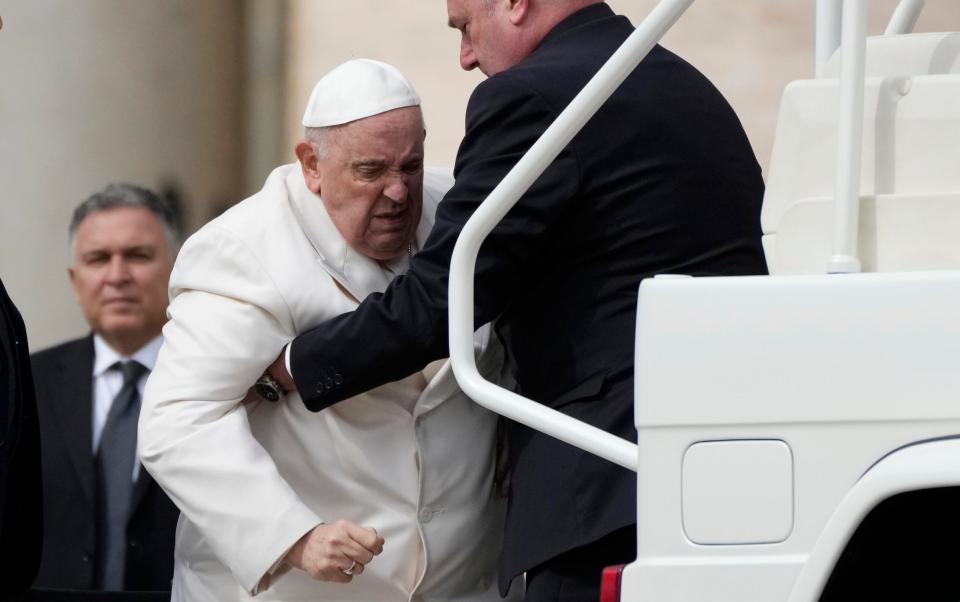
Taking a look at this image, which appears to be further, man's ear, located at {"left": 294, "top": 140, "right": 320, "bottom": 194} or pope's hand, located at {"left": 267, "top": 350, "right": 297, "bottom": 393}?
man's ear, located at {"left": 294, "top": 140, "right": 320, "bottom": 194}

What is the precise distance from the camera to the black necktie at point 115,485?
504 cm

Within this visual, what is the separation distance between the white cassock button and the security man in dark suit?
A: 5.93 feet

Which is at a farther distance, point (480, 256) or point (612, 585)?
point (480, 256)

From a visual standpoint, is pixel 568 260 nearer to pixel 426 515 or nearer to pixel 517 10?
pixel 517 10

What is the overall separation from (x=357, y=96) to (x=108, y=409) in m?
2.32

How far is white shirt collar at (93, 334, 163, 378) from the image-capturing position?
17.3ft

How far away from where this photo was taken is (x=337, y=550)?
117 inches

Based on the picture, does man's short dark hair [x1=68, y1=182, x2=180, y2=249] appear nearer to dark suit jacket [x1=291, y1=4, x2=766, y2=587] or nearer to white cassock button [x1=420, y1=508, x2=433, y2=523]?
white cassock button [x1=420, y1=508, x2=433, y2=523]

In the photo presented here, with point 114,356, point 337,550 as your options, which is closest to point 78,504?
point 114,356

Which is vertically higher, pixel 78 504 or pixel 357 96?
pixel 357 96

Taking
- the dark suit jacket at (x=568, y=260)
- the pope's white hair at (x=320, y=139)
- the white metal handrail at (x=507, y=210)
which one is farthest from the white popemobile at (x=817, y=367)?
the pope's white hair at (x=320, y=139)

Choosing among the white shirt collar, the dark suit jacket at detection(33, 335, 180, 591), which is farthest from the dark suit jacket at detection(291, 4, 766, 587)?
the white shirt collar

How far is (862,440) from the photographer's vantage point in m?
2.20

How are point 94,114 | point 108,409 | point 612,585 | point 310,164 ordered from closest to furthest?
point 612,585
point 310,164
point 108,409
point 94,114
